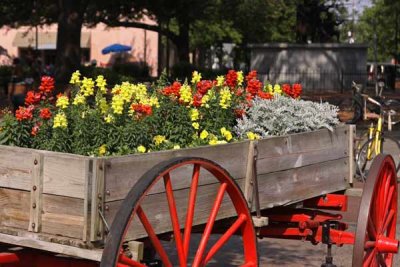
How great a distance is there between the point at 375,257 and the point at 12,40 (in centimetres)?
6167

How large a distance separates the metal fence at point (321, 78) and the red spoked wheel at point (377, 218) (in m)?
21.1

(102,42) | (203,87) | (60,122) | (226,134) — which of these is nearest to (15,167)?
(60,122)

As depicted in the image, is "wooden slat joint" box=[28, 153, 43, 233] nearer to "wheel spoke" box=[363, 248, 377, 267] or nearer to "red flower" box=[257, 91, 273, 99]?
"wheel spoke" box=[363, 248, 377, 267]

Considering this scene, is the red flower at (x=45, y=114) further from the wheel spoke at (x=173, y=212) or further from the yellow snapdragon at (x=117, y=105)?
the wheel spoke at (x=173, y=212)

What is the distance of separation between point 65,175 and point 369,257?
2.07 m

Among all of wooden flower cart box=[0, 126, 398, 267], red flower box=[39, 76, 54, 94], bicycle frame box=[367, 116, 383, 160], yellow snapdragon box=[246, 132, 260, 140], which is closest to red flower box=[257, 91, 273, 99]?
wooden flower cart box=[0, 126, 398, 267]

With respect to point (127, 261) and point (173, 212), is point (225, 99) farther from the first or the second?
point (127, 261)

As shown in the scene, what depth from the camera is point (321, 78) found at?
26.7 metres

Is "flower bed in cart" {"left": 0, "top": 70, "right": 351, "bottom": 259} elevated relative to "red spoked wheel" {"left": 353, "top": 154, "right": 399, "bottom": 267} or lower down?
elevated

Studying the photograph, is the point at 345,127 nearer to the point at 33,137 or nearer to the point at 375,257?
the point at 375,257

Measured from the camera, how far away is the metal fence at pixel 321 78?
26.4 metres

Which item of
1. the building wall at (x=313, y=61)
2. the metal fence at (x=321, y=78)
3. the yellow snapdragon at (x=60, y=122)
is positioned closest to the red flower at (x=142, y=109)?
the yellow snapdragon at (x=60, y=122)

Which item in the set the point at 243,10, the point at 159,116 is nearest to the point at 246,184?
the point at 159,116

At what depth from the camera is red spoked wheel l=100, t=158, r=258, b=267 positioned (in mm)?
3182
